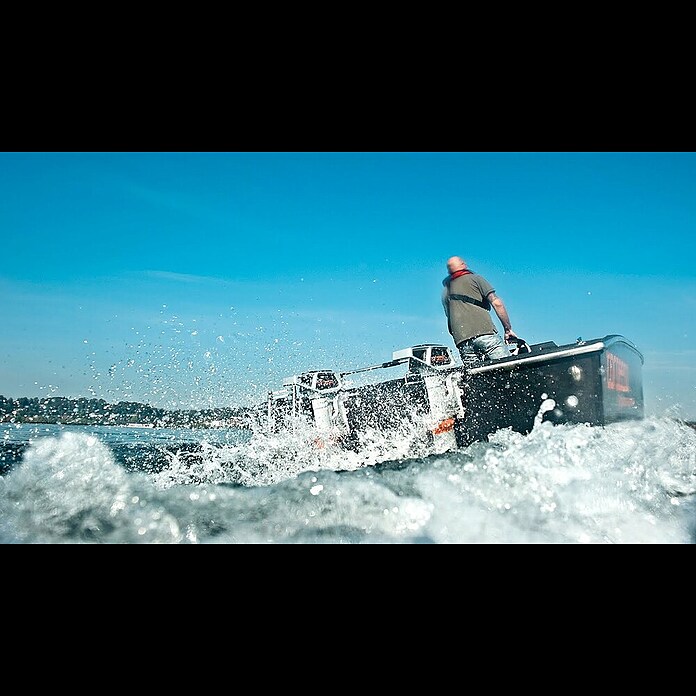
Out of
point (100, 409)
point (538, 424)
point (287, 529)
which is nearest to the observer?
point (287, 529)

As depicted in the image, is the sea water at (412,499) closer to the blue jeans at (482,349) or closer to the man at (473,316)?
the blue jeans at (482,349)

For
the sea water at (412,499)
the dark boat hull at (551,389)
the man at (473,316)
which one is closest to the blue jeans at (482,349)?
the man at (473,316)

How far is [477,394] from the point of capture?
493 cm

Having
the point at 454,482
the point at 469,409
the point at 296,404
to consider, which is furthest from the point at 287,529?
the point at 296,404

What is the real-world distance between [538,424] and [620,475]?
791 millimetres

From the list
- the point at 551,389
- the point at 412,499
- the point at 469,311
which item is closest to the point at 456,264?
the point at 469,311

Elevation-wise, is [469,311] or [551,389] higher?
[469,311]

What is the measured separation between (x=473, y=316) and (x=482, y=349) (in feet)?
1.21

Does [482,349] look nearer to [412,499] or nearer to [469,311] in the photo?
[469,311]

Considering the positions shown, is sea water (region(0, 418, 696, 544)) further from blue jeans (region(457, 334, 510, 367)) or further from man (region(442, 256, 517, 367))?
man (region(442, 256, 517, 367))

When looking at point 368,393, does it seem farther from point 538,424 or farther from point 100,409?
point 100,409

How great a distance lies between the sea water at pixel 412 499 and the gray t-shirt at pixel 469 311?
1.18 m
